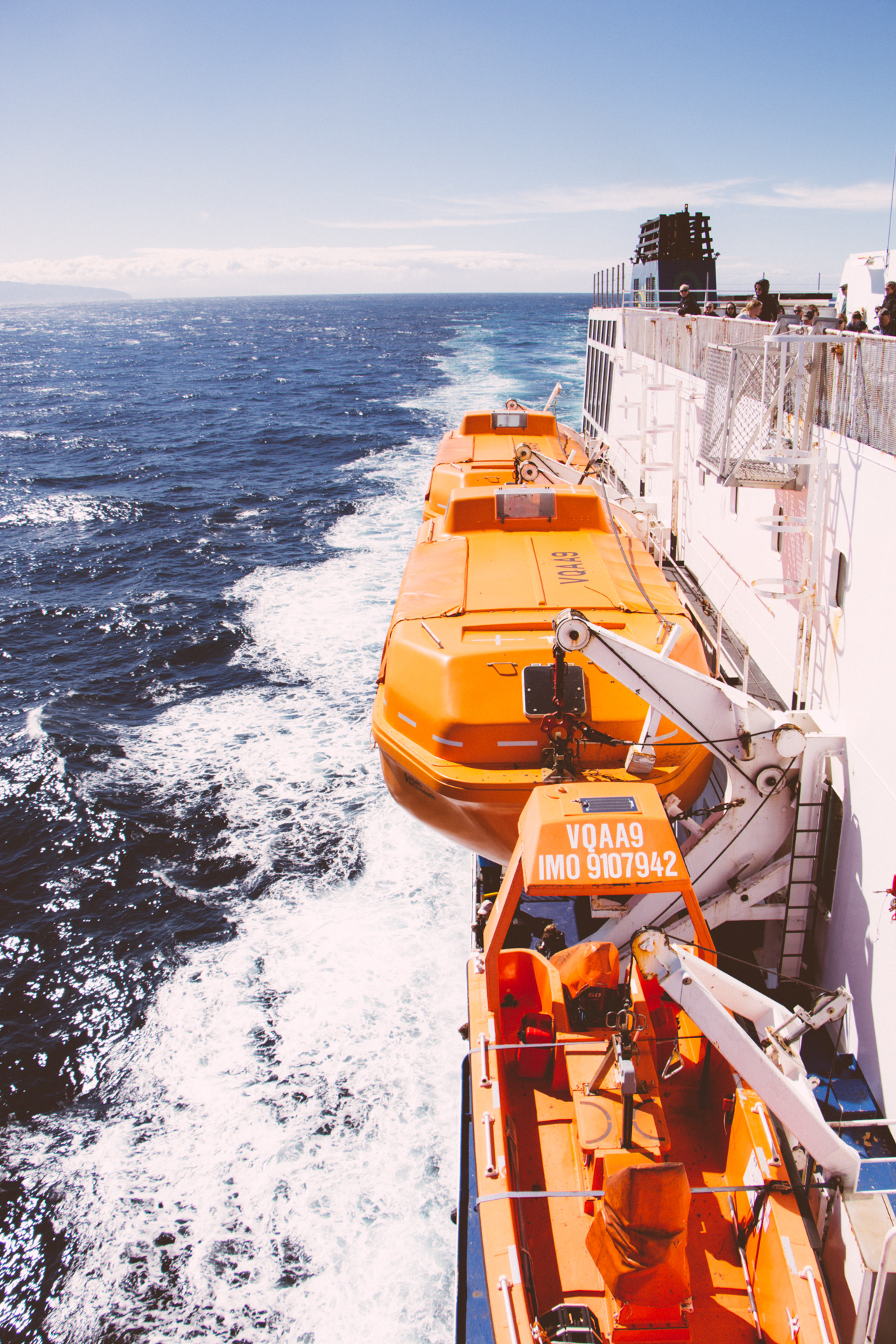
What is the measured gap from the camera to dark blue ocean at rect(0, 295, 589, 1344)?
21.1ft

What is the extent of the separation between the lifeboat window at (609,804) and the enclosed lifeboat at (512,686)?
3.70 ft

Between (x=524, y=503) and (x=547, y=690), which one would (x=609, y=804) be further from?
(x=524, y=503)

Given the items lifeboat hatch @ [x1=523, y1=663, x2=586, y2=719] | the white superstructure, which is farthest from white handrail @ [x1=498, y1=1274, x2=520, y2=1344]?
the white superstructure

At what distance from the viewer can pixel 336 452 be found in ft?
120

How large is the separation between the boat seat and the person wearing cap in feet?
27.9

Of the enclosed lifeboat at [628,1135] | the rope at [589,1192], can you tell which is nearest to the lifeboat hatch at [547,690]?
the enclosed lifeboat at [628,1135]

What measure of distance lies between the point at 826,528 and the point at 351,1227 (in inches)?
288

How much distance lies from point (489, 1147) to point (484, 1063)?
530mm

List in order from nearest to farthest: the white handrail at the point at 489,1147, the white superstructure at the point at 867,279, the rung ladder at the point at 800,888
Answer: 1. the white handrail at the point at 489,1147
2. the rung ladder at the point at 800,888
3. the white superstructure at the point at 867,279

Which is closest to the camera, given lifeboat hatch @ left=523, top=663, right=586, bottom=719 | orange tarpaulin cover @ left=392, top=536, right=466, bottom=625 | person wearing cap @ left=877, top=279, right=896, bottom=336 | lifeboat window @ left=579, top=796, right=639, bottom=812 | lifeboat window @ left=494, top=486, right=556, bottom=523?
lifeboat window @ left=579, top=796, right=639, bottom=812

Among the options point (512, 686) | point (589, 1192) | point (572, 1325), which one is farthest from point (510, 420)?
point (572, 1325)

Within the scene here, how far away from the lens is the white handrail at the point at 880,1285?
4.11 m

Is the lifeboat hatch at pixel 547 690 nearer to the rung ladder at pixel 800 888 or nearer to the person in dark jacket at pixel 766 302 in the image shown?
the rung ladder at pixel 800 888

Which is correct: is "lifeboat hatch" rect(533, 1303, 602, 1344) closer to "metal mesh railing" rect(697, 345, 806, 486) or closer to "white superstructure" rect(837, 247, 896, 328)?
"metal mesh railing" rect(697, 345, 806, 486)
